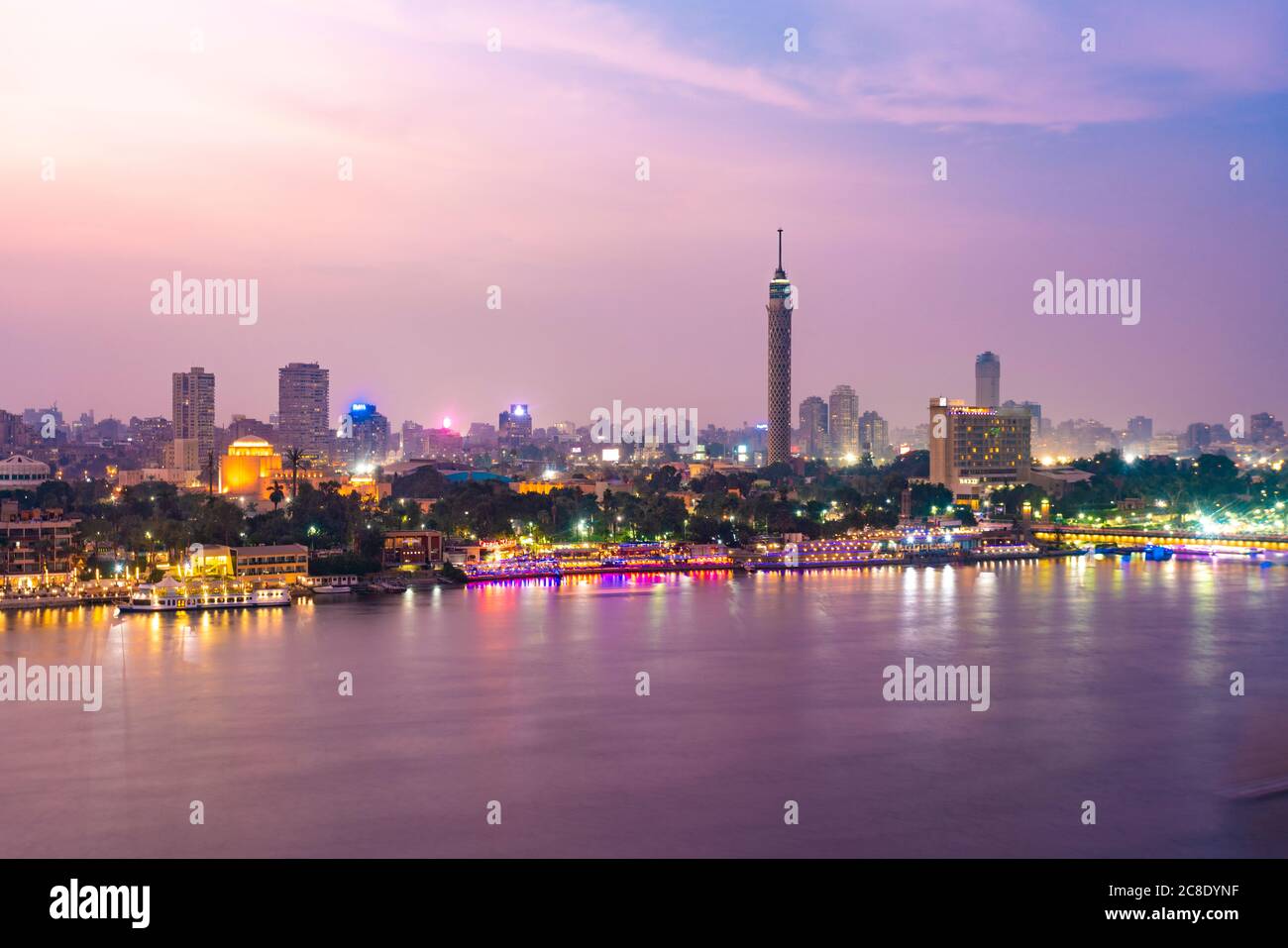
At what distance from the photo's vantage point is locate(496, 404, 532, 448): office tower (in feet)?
169

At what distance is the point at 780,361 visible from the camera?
34750 mm

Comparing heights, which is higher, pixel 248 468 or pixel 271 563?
pixel 248 468

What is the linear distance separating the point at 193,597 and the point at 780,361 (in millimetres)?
24958

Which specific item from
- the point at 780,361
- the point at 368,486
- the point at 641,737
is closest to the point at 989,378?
the point at 780,361

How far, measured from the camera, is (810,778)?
574 centimetres

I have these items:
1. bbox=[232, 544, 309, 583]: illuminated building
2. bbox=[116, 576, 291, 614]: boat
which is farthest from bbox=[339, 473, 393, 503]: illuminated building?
bbox=[116, 576, 291, 614]: boat

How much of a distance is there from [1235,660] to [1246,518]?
15.3 meters

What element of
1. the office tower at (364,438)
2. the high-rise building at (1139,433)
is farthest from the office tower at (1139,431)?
the office tower at (364,438)

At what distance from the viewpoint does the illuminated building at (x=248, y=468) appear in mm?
24875

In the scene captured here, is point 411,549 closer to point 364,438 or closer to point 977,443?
point 977,443

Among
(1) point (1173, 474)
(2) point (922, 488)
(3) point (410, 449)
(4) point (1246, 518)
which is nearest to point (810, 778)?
(2) point (922, 488)

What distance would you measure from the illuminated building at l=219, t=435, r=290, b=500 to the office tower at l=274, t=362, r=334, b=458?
14087 mm

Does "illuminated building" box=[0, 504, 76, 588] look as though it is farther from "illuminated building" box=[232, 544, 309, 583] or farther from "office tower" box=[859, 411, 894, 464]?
"office tower" box=[859, 411, 894, 464]
